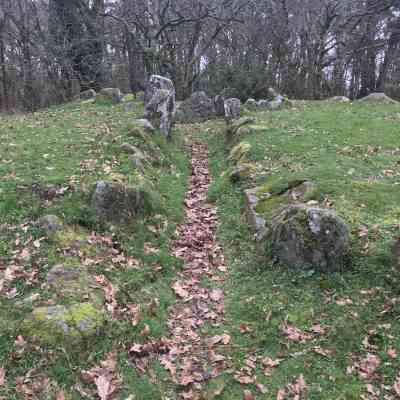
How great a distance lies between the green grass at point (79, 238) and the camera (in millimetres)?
4977

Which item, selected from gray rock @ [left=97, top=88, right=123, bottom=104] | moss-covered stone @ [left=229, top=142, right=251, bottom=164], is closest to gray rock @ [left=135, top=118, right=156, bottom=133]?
moss-covered stone @ [left=229, top=142, right=251, bottom=164]

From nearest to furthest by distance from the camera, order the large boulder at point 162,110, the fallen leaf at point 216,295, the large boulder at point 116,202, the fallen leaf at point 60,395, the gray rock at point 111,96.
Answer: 1. the fallen leaf at point 60,395
2. the fallen leaf at point 216,295
3. the large boulder at point 116,202
4. the large boulder at point 162,110
5. the gray rock at point 111,96

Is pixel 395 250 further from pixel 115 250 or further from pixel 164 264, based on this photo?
pixel 115 250

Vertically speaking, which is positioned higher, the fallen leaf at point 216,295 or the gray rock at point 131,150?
the gray rock at point 131,150

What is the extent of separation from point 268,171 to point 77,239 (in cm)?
552

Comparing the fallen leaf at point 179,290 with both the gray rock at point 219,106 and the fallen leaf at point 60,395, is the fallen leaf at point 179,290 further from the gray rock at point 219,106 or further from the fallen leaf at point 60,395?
the gray rock at point 219,106

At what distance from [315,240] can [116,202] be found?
3851 millimetres

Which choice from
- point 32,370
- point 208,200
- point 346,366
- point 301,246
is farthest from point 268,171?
point 32,370

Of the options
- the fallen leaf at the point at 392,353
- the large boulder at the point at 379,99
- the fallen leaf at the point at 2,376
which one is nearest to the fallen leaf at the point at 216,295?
the fallen leaf at the point at 392,353

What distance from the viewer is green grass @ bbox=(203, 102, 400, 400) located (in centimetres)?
511

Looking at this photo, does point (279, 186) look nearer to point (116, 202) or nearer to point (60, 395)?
point (116, 202)

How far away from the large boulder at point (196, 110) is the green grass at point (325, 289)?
917 cm

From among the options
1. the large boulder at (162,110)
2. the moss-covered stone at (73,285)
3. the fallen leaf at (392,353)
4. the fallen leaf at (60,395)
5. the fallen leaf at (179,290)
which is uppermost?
the large boulder at (162,110)

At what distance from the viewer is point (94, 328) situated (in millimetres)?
5430
